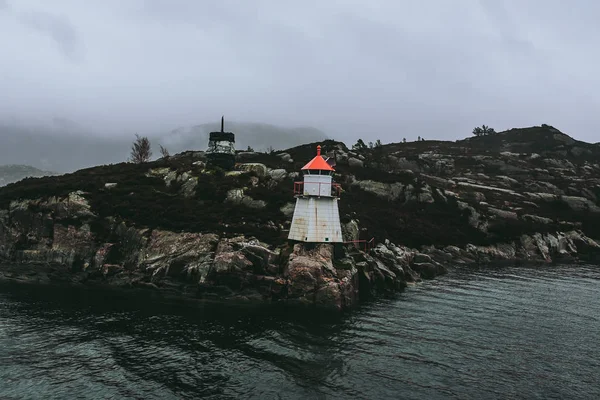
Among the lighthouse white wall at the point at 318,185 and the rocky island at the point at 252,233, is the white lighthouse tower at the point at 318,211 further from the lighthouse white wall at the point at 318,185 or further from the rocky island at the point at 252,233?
the rocky island at the point at 252,233

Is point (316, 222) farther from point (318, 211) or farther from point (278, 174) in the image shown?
point (278, 174)

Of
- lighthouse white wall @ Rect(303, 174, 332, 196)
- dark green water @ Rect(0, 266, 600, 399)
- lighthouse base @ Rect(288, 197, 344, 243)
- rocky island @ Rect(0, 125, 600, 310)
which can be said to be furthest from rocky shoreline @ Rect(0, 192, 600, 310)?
lighthouse white wall @ Rect(303, 174, 332, 196)

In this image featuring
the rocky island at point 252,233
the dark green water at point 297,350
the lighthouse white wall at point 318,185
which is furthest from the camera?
the lighthouse white wall at point 318,185

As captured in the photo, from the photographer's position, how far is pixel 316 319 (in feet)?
119

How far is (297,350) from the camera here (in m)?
28.7

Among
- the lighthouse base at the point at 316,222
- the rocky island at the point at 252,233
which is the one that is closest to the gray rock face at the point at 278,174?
the rocky island at the point at 252,233

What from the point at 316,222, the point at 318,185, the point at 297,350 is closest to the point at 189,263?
the point at 316,222

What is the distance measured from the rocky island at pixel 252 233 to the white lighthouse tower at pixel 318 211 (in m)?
1.49

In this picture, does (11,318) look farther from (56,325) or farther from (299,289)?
(299,289)

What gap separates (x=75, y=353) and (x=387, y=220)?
57039 mm

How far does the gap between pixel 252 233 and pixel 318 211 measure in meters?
8.75

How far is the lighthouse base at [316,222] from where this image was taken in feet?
149

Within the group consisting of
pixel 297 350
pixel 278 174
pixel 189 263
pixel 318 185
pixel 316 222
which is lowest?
pixel 297 350

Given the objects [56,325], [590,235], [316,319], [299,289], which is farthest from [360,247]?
[590,235]
